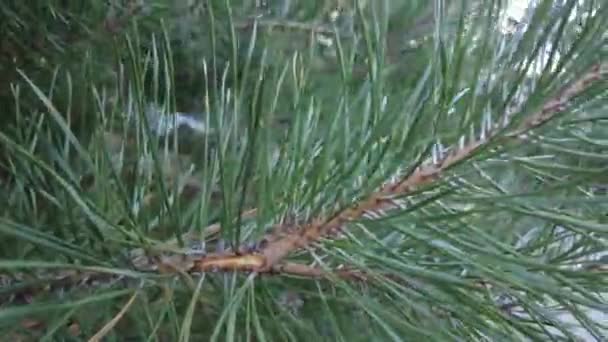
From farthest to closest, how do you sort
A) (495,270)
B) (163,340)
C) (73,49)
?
(73,49) < (163,340) < (495,270)

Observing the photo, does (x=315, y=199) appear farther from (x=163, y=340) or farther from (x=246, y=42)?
(x=246, y=42)

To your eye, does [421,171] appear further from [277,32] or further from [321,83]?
[277,32]

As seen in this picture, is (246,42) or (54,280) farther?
(246,42)

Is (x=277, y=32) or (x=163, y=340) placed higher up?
(x=277, y=32)

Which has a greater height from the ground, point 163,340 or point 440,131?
point 440,131

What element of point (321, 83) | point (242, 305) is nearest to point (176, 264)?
point (242, 305)

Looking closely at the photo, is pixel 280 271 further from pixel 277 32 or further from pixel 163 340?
pixel 277 32

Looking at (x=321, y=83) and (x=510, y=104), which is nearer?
(x=510, y=104)

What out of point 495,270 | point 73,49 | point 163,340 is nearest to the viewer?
point 495,270

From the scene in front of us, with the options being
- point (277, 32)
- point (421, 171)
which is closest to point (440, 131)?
point (421, 171)
